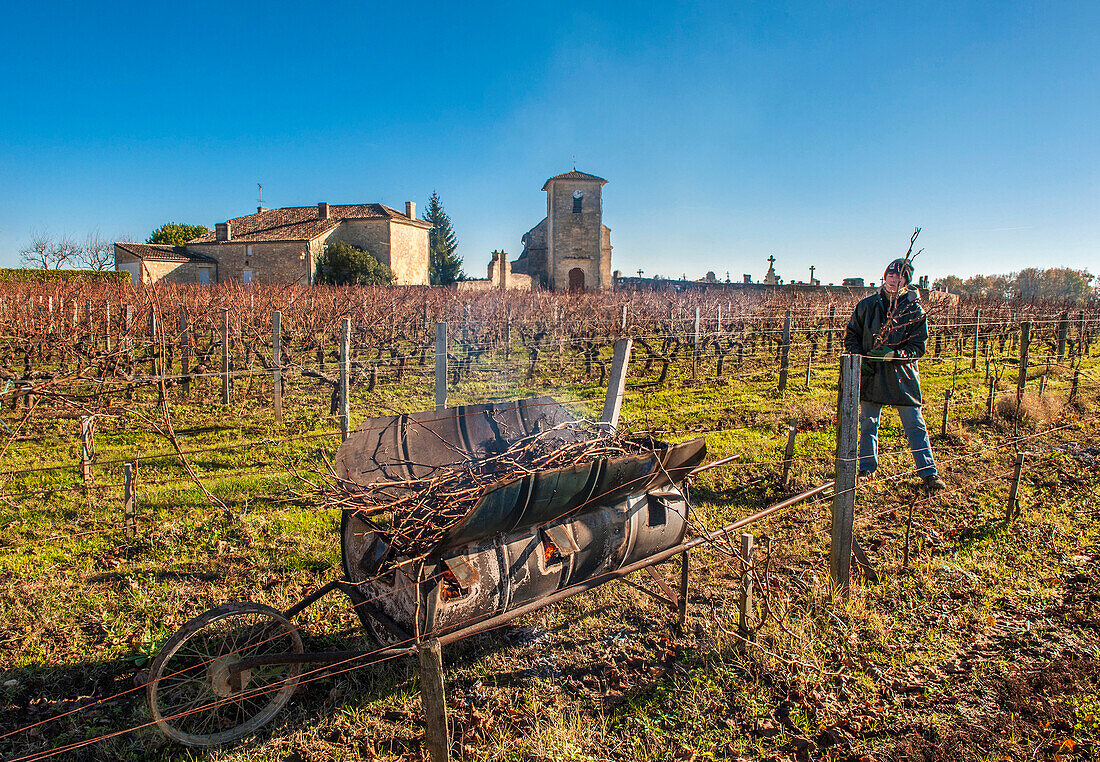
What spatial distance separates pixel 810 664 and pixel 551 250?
3883cm

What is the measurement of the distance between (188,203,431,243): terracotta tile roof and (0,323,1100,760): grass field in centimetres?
3471

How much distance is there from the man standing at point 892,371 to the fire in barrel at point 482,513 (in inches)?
96.4

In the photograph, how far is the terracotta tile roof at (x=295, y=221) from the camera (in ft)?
123

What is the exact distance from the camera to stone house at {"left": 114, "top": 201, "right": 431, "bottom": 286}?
3591cm

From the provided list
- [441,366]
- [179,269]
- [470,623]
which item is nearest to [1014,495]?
[470,623]

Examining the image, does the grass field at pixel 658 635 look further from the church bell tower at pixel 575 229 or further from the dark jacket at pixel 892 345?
the church bell tower at pixel 575 229

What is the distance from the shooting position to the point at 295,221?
3994 cm

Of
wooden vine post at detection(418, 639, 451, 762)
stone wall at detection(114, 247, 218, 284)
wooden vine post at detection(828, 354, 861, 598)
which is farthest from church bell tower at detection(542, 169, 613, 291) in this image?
wooden vine post at detection(418, 639, 451, 762)

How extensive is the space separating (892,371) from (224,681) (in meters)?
4.76

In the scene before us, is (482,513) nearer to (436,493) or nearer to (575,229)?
(436,493)

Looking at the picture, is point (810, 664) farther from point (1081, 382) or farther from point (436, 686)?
point (1081, 382)

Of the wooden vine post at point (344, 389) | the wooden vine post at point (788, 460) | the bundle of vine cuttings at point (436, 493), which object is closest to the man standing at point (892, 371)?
the wooden vine post at point (788, 460)

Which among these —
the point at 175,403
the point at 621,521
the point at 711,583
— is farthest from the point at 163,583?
the point at 175,403

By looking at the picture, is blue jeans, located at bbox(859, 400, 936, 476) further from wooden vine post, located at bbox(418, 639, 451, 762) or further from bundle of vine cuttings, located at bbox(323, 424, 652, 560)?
wooden vine post, located at bbox(418, 639, 451, 762)
